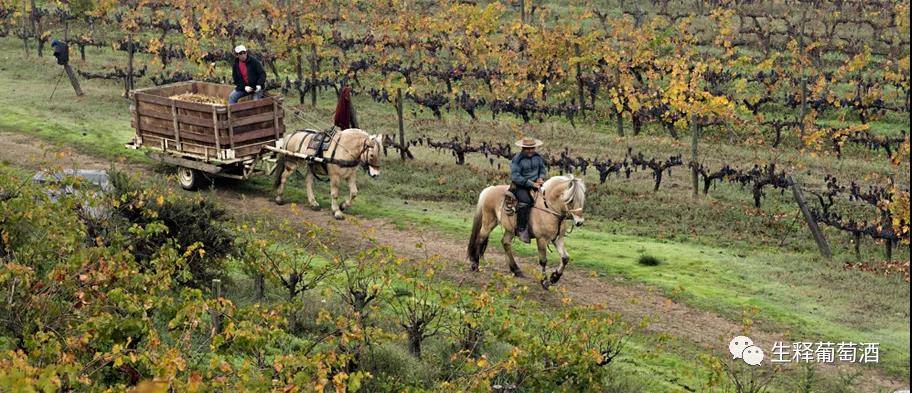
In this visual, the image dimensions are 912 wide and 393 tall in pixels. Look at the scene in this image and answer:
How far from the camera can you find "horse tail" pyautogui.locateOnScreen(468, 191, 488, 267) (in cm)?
1780

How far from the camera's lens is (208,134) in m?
21.5

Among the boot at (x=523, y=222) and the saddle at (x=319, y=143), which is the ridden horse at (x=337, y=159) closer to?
the saddle at (x=319, y=143)

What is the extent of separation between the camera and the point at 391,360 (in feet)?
43.5

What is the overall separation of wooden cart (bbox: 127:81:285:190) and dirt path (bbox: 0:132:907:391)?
806 millimetres

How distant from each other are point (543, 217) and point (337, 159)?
567cm

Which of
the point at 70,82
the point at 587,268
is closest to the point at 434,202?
the point at 587,268

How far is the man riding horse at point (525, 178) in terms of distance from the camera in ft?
55.9

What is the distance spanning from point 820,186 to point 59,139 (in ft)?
64.0

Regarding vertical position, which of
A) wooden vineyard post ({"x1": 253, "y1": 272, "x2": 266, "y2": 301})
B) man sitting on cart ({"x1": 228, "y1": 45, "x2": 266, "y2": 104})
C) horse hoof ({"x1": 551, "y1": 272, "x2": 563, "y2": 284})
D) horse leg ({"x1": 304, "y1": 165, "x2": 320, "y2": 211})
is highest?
man sitting on cart ({"x1": 228, "y1": 45, "x2": 266, "y2": 104})

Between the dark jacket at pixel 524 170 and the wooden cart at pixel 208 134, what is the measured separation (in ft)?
22.0

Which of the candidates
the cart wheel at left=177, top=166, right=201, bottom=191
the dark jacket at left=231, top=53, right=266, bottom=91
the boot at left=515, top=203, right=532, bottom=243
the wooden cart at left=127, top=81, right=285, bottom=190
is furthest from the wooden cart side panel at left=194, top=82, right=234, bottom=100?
the boot at left=515, top=203, right=532, bottom=243

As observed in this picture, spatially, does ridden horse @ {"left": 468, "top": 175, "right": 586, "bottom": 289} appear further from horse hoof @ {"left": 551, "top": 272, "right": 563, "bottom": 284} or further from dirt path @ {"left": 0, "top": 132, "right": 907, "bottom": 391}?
dirt path @ {"left": 0, "top": 132, "right": 907, "bottom": 391}

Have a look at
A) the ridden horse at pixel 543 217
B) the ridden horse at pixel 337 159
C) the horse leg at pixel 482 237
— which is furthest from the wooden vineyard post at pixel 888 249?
the ridden horse at pixel 337 159

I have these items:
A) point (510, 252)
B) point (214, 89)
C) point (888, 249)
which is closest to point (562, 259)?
point (510, 252)
